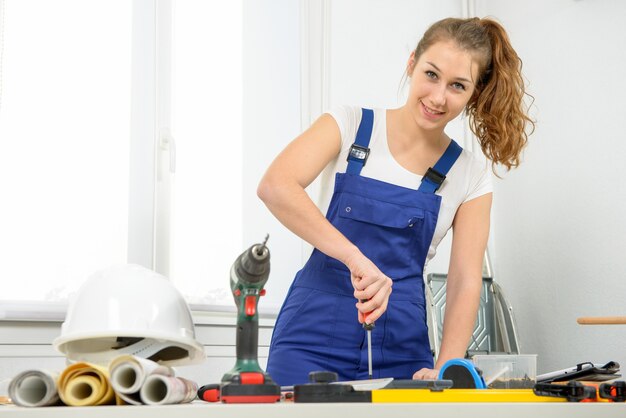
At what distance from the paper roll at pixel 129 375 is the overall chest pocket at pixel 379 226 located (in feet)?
3.20

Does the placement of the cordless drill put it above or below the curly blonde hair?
below

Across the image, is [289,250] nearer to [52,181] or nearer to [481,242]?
[52,181]

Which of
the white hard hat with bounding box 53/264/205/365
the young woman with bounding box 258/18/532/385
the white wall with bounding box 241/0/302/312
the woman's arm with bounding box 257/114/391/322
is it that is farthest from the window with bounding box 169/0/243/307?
the white hard hat with bounding box 53/264/205/365

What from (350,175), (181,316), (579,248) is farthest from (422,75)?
(579,248)

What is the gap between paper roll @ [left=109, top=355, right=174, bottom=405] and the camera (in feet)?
2.51

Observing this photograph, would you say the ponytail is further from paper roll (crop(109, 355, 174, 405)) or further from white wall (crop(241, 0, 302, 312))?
paper roll (crop(109, 355, 174, 405))

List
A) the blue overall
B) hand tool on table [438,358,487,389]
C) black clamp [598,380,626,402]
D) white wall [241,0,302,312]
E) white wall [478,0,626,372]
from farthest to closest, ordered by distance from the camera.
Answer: white wall [241,0,302,312], white wall [478,0,626,372], the blue overall, hand tool on table [438,358,487,389], black clamp [598,380,626,402]

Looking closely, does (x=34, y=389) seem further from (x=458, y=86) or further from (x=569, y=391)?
(x=458, y=86)

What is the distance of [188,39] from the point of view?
275 centimetres

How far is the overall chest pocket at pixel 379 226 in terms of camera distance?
174 centimetres

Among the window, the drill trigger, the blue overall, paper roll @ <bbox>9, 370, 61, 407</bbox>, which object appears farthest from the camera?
the window

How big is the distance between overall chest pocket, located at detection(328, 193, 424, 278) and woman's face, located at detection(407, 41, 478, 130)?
21 centimetres

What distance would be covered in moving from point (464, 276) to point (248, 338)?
951mm

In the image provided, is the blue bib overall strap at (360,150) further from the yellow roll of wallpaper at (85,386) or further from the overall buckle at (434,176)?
the yellow roll of wallpaper at (85,386)
